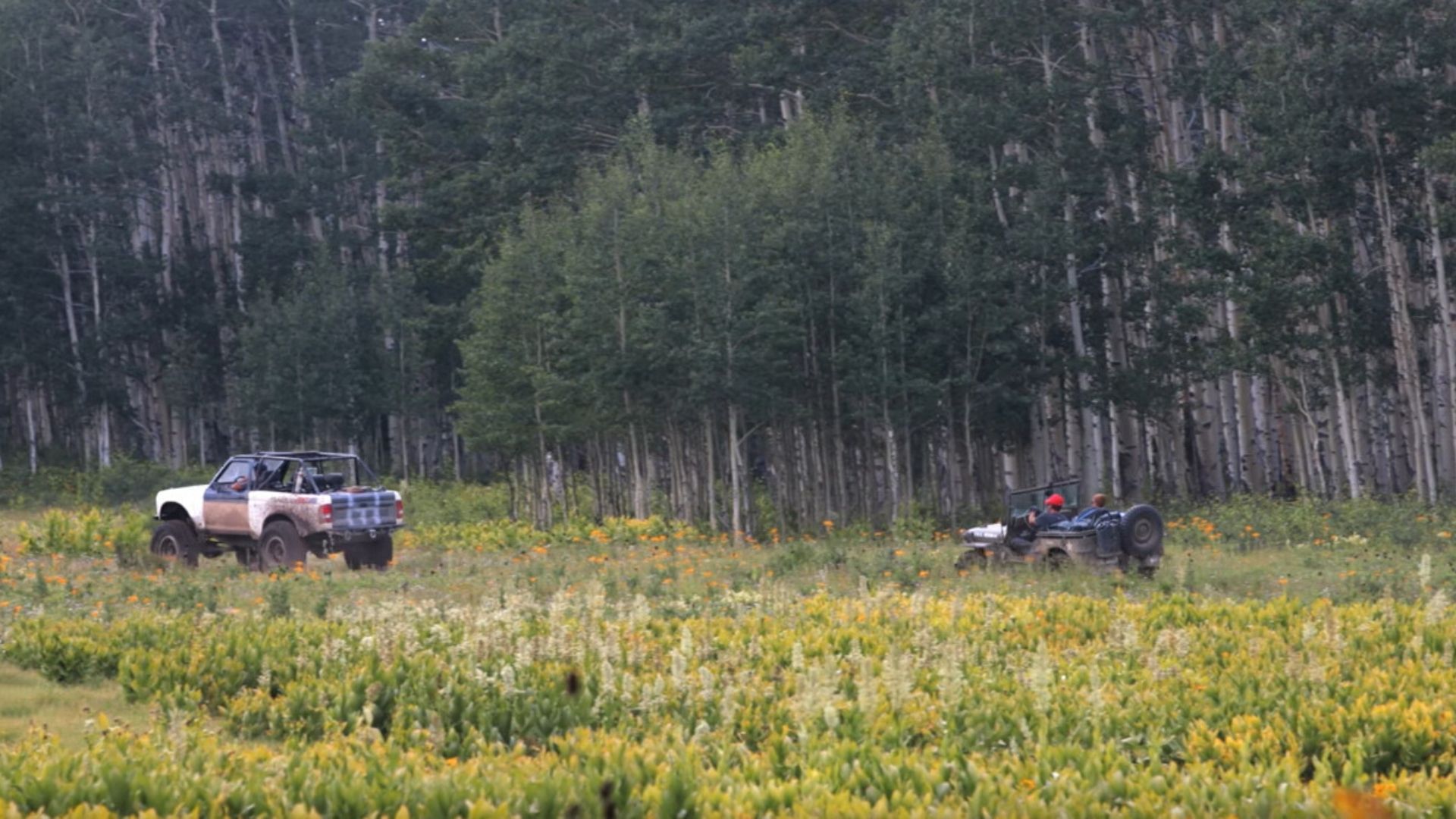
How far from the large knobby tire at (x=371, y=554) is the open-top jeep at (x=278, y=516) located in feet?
0.04

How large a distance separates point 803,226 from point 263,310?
27.5 meters

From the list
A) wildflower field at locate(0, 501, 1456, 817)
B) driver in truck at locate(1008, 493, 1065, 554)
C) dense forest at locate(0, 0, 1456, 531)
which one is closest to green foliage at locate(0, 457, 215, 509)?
dense forest at locate(0, 0, 1456, 531)

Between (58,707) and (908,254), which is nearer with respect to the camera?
(58,707)

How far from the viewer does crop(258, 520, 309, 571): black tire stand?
24.7m

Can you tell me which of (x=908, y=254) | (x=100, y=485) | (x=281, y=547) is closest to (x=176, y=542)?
(x=281, y=547)

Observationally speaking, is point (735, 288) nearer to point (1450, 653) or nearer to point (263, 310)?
point (1450, 653)

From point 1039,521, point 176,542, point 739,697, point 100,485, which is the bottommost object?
point 739,697

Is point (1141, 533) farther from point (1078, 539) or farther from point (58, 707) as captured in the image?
point (58, 707)

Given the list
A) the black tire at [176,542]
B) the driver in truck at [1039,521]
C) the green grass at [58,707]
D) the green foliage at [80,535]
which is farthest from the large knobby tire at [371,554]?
the green grass at [58,707]

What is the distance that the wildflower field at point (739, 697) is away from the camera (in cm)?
818

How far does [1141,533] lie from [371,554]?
38.4 feet

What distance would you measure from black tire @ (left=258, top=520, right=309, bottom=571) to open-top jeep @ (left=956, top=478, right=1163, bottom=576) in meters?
9.77

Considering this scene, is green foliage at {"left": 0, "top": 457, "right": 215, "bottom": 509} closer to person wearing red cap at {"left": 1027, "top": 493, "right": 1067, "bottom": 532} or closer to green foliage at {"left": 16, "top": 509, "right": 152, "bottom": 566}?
green foliage at {"left": 16, "top": 509, "right": 152, "bottom": 566}

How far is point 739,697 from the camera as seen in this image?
11.7 meters
